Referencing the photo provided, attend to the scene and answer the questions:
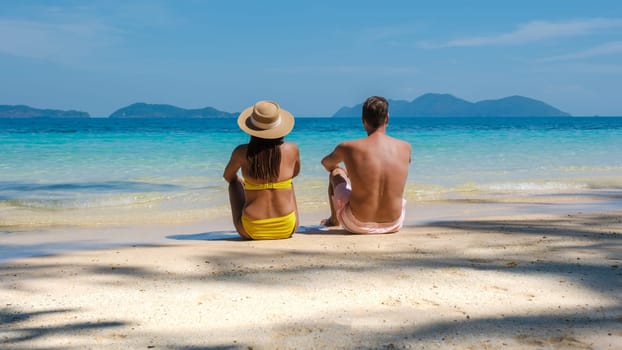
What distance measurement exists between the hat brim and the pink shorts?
82 centimetres

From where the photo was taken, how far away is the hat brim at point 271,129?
5309 millimetres

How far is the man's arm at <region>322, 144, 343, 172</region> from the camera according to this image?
557cm

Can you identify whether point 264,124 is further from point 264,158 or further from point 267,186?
point 267,186

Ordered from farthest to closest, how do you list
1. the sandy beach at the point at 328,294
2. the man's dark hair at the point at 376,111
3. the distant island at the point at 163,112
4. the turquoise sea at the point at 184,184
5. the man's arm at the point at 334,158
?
the distant island at the point at 163,112, the turquoise sea at the point at 184,184, the man's arm at the point at 334,158, the man's dark hair at the point at 376,111, the sandy beach at the point at 328,294

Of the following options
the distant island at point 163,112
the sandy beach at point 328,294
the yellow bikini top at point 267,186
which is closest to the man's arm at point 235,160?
the yellow bikini top at point 267,186

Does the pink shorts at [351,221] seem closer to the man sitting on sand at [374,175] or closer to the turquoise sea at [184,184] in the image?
the man sitting on sand at [374,175]

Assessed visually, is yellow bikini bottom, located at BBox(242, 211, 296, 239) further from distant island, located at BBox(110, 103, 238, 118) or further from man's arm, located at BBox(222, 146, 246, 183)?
distant island, located at BBox(110, 103, 238, 118)

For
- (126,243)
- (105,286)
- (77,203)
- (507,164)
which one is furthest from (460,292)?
(507,164)

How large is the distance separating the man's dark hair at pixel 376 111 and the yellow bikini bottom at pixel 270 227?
3.53ft

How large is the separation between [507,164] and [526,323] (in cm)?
1257

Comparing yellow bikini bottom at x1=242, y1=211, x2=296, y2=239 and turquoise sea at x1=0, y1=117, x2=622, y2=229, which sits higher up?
yellow bikini bottom at x1=242, y1=211, x2=296, y2=239

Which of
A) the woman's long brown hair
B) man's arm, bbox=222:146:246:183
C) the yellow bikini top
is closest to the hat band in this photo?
the woman's long brown hair

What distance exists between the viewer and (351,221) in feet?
18.5

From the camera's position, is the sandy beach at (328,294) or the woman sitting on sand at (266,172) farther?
the woman sitting on sand at (266,172)
